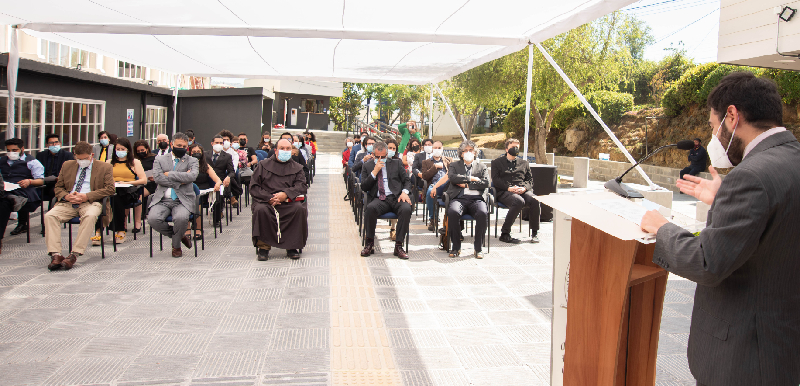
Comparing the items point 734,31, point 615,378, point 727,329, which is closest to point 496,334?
point 615,378

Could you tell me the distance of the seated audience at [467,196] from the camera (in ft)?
23.9

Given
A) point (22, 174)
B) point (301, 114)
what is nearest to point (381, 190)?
point (22, 174)

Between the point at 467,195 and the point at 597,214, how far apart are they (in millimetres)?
5528

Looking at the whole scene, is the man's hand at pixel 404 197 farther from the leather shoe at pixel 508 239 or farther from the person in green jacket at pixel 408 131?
the person in green jacket at pixel 408 131

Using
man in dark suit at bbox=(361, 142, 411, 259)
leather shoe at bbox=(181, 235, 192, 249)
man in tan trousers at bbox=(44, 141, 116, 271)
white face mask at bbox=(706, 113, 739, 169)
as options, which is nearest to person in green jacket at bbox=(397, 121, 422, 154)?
man in dark suit at bbox=(361, 142, 411, 259)

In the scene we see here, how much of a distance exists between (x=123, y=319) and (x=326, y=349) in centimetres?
179

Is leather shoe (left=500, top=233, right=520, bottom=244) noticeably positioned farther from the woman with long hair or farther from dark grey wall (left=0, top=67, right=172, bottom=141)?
dark grey wall (left=0, top=67, right=172, bottom=141)

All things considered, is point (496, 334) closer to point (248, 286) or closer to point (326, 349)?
point (326, 349)

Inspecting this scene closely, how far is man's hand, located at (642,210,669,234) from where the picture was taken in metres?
1.92

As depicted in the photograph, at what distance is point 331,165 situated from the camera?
80.0 feet

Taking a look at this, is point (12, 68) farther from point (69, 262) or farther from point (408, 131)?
point (408, 131)

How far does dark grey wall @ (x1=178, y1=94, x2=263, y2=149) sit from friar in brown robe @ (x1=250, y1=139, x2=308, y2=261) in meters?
12.5

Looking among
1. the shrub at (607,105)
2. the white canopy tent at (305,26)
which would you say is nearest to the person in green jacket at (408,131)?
the white canopy tent at (305,26)

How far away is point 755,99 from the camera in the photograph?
188 centimetres
